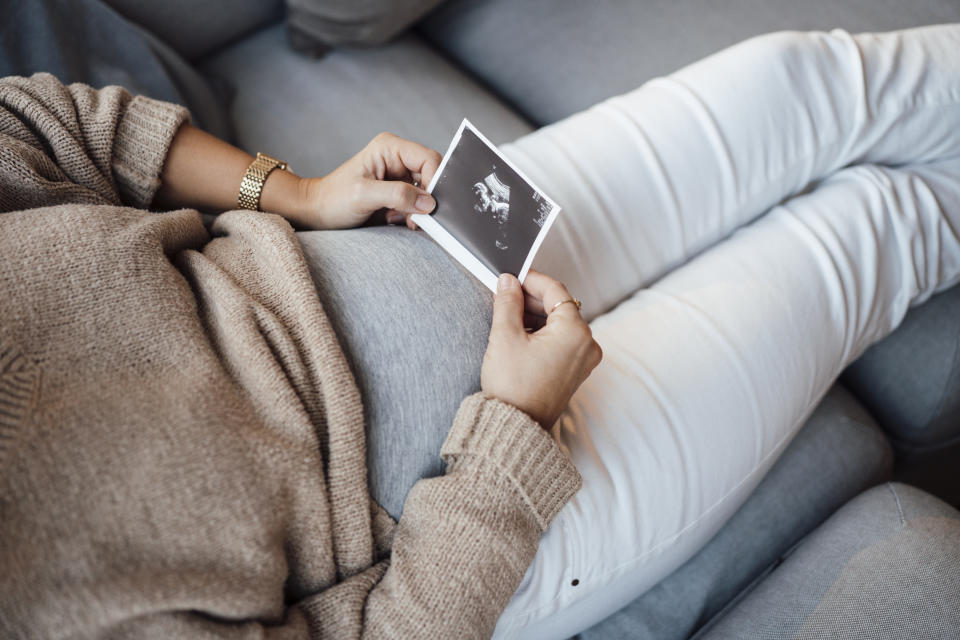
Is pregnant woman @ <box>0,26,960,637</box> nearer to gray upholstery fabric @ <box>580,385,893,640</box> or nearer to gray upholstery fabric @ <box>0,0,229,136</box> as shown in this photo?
gray upholstery fabric @ <box>580,385,893,640</box>

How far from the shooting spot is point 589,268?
2.79 feet

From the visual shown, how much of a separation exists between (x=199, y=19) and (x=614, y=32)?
850 millimetres

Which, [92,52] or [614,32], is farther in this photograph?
[614,32]

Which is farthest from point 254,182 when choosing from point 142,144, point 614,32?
point 614,32

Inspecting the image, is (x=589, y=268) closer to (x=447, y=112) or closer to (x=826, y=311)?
(x=826, y=311)

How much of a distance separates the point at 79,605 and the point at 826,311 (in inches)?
34.6

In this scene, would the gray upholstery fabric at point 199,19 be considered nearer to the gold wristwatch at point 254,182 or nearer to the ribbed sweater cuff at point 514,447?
the gold wristwatch at point 254,182

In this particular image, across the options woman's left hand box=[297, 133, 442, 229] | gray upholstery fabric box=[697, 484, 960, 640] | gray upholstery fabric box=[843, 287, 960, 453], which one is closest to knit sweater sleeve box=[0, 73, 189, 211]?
woman's left hand box=[297, 133, 442, 229]

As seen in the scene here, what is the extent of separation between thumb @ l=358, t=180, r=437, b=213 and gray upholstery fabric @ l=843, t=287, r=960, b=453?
2.92 feet

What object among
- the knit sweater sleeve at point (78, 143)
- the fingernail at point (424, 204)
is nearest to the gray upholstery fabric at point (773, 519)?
the fingernail at point (424, 204)

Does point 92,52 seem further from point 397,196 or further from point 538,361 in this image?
point 538,361

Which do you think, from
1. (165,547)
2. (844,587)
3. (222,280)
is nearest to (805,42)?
(844,587)

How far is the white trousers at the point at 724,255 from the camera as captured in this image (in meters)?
0.69

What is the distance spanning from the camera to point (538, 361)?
61 centimetres
